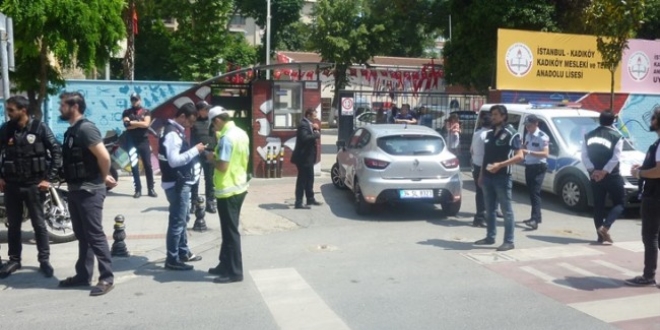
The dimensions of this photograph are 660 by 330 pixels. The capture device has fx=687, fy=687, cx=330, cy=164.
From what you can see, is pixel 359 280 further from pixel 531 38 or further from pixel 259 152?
pixel 531 38

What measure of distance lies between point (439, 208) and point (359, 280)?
5229 mm

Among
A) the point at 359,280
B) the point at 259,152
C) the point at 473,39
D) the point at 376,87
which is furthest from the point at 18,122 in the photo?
the point at 376,87

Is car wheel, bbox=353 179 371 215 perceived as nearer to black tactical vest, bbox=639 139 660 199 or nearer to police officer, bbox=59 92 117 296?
black tactical vest, bbox=639 139 660 199

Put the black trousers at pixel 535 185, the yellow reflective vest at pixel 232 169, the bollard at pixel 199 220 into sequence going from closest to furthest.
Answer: the yellow reflective vest at pixel 232 169 → the bollard at pixel 199 220 → the black trousers at pixel 535 185

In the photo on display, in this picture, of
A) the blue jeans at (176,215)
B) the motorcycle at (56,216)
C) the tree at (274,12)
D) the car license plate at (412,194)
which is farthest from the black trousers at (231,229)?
the tree at (274,12)

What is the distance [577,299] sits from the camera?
6582mm

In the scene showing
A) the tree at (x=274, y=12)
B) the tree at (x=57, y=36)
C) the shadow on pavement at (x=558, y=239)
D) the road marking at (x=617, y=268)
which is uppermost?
the tree at (x=274, y=12)

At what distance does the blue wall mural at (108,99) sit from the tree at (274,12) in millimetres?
29252

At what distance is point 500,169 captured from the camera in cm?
859

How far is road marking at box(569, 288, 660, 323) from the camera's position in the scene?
6035 mm

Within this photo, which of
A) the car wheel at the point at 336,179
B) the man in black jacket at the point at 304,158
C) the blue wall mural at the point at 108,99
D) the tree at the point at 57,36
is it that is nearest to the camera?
the tree at the point at 57,36

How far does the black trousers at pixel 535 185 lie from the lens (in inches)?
411

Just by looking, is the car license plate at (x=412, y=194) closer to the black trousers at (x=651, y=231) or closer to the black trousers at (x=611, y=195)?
the black trousers at (x=611, y=195)

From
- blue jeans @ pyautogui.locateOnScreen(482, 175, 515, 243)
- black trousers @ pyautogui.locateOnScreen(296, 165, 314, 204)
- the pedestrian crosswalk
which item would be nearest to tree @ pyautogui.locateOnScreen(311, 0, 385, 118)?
black trousers @ pyautogui.locateOnScreen(296, 165, 314, 204)
